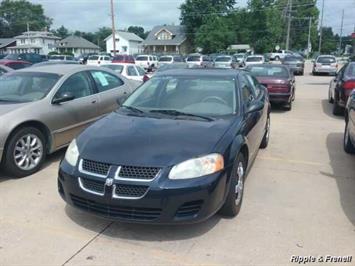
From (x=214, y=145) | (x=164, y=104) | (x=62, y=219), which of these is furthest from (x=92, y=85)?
(x=214, y=145)

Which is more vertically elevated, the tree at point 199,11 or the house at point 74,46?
the tree at point 199,11

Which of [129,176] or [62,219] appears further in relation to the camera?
[62,219]

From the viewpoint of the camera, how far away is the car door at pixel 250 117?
4.82 m

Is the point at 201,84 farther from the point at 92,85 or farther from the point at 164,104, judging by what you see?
the point at 92,85

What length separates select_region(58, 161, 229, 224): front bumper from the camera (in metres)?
3.49

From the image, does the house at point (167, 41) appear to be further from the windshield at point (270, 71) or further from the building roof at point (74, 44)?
the windshield at point (270, 71)

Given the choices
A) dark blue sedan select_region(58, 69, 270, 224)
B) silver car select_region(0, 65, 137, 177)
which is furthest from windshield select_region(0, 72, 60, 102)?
dark blue sedan select_region(58, 69, 270, 224)

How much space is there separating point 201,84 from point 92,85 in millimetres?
2587

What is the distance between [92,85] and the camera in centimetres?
700

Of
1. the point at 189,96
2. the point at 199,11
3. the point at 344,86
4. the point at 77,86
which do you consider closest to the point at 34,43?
the point at 199,11

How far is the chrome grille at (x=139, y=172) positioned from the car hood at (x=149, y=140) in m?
0.04

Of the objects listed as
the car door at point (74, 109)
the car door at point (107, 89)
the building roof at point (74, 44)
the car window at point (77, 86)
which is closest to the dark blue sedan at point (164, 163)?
the car door at point (74, 109)

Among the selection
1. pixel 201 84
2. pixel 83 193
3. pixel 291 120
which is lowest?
pixel 291 120

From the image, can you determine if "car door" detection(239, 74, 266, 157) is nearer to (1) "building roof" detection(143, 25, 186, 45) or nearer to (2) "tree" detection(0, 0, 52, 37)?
(1) "building roof" detection(143, 25, 186, 45)
